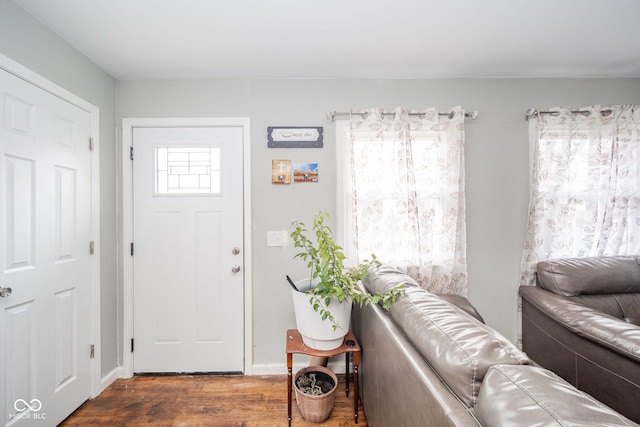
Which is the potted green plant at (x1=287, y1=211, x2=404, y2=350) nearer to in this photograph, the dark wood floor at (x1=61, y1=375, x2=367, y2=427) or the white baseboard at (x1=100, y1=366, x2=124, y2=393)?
the dark wood floor at (x1=61, y1=375, x2=367, y2=427)

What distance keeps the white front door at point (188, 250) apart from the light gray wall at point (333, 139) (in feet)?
0.55

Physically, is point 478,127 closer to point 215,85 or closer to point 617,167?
point 617,167

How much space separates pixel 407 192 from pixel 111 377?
2.74 m

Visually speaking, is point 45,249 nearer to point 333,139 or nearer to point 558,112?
point 333,139

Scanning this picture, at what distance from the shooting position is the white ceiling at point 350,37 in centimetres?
145

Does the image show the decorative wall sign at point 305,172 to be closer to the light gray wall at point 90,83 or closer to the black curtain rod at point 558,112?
the light gray wall at point 90,83

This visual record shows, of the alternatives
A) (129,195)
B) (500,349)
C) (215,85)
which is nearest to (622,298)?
(500,349)

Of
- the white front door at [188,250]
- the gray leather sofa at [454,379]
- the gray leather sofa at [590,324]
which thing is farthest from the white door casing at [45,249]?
the gray leather sofa at [590,324]

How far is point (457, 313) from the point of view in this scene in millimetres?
1069

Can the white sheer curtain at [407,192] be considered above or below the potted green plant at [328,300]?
above

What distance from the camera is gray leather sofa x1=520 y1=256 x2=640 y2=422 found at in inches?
49.8

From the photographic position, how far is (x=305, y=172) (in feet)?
7.10

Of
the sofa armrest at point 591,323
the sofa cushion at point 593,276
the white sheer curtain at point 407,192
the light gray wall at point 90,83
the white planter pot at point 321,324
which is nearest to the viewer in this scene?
the sofa armrest at point 591,323

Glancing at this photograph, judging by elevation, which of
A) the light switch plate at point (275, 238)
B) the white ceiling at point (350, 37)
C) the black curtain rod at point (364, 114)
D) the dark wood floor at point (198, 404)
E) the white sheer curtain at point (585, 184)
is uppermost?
the white ceiling at point (350, 37)
